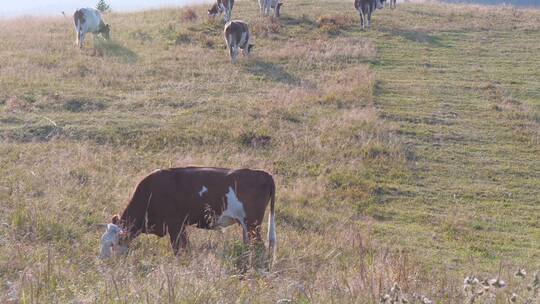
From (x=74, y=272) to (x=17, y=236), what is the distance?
1.69m

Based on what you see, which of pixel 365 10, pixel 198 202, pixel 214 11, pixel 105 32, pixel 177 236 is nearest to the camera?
pixel 177 236

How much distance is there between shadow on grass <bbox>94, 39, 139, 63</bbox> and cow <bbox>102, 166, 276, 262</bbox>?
13.9 meters

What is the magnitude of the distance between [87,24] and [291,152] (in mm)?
12900

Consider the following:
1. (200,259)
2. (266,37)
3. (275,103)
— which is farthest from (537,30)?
(200,259)

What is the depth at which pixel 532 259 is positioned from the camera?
9664mm

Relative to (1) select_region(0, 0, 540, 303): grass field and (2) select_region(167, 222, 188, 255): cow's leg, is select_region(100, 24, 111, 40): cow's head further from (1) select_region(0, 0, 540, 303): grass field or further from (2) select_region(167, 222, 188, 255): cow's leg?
(2) select_region(167, 222, 188, 255): cow's leg

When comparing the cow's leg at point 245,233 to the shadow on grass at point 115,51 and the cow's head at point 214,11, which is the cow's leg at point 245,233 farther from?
the cow's head at point 214,11

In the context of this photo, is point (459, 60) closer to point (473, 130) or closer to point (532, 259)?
point (473, 130)

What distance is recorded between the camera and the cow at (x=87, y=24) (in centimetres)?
2361

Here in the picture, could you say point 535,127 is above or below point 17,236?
below

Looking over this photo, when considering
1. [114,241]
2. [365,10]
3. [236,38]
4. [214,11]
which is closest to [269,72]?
[236,38]

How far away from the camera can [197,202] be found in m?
7.80

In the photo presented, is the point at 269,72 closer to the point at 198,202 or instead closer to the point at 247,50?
the point at 247,50

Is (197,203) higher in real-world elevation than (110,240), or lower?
higher
